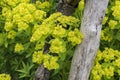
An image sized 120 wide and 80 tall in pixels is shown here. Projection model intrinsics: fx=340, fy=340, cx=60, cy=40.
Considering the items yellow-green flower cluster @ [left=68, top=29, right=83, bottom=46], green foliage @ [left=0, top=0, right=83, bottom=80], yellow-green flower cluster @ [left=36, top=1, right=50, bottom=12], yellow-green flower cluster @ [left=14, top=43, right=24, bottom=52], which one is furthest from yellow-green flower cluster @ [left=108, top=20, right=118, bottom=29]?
yellow-green flower cluster @ [left=14, top=43, right=24, bottom=52]

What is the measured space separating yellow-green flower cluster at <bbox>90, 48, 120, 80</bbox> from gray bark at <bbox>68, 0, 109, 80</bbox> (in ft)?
0.28

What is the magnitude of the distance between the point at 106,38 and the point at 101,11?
54 cm

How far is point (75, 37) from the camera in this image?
327cm

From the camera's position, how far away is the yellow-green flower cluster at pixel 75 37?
325 centimetres

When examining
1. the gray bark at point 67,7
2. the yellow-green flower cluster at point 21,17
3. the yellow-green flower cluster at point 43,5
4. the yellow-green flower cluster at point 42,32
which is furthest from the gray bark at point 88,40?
the yellow-green flower cluster at point 43,5

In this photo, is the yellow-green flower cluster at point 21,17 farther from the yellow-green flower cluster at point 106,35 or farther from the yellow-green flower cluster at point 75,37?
the yellow-green flower cluster at point 106,35

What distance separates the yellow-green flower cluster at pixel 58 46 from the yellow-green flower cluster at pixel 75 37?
0.09 metres

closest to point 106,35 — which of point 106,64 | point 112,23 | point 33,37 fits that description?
point 112,23

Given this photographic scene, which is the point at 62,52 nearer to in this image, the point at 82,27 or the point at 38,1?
the point at 82,27

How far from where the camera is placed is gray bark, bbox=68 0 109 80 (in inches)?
130

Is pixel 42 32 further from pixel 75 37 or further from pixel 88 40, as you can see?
pixel 88 40

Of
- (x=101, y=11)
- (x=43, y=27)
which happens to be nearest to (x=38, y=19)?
(x=43, y=27)

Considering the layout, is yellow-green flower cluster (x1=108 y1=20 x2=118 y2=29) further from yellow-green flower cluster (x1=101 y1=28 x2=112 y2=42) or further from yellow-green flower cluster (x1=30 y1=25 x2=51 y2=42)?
yellow-green flower cluster (x1=30 y1=25 x2=51 y2=42)

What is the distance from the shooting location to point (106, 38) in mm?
3775
